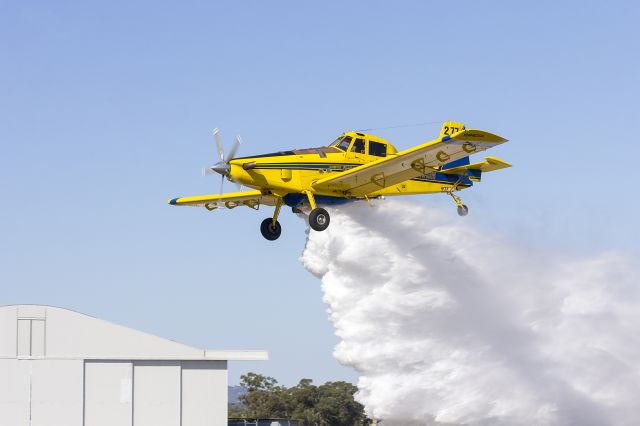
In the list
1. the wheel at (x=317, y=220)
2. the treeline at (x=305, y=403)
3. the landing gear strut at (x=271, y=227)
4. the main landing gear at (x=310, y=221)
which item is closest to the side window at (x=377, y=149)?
the main landing gear at (x=310, y=221)

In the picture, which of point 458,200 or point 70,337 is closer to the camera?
point 458,200

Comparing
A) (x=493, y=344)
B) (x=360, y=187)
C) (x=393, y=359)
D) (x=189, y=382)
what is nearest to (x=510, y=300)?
(x=493, y=344)

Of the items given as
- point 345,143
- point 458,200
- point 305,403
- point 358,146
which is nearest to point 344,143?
point 345,143

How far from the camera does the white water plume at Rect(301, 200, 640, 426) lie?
3562 cm

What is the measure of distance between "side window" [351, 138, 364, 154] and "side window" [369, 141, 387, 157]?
0.28 meters

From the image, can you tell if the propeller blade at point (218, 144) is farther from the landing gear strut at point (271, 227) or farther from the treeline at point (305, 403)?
the treeline at point (305, 403)

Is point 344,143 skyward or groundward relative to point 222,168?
skyward

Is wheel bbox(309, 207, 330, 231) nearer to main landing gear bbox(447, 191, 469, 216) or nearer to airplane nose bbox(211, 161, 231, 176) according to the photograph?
airplane nose bbox(211, 161, 231, 176)

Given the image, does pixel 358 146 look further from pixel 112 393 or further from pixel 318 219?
pixel 112 393

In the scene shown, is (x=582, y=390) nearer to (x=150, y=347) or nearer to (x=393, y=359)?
(x=393, y=359)

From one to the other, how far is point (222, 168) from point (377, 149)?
5.44 m


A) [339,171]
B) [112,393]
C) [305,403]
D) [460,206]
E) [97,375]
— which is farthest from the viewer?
[305,403]

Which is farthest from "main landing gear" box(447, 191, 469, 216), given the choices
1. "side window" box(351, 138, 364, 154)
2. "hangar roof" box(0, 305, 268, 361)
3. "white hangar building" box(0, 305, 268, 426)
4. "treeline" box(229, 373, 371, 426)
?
"treeline" box(229, 373, 371, 426)

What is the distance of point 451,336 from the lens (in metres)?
36.4
